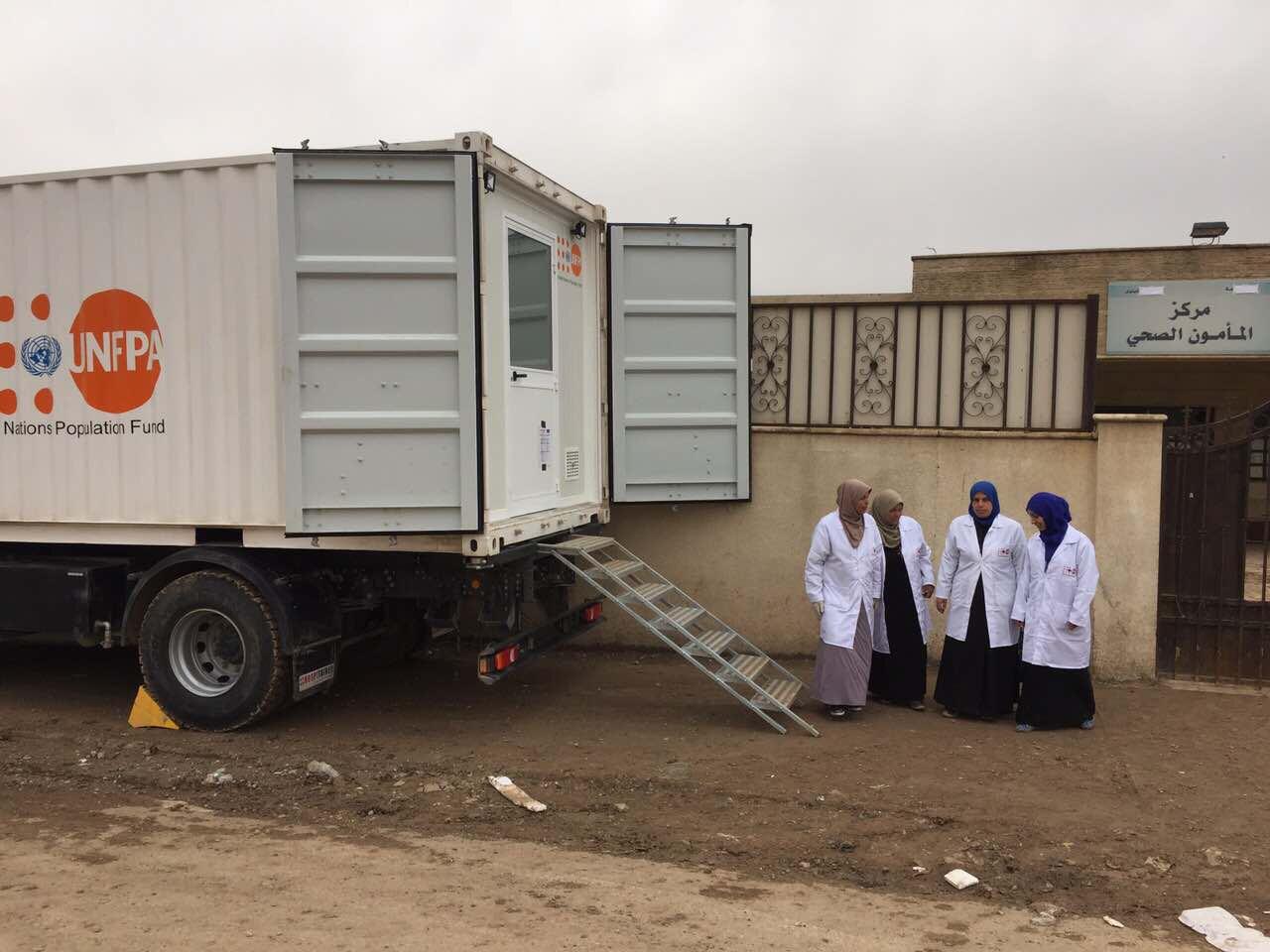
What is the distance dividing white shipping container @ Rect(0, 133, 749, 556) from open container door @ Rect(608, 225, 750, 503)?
59 centimetres

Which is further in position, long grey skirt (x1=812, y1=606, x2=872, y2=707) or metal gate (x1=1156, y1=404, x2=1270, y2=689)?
metal gate (x1=1156, y1=404, x2=1270, y2=689)

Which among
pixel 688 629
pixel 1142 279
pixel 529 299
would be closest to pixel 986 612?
pixel 688 629

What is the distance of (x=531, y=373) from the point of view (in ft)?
20.0

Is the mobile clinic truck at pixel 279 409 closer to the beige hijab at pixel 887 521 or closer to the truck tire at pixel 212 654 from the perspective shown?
the truck tire at pixel 212 654

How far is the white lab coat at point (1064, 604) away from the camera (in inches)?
229

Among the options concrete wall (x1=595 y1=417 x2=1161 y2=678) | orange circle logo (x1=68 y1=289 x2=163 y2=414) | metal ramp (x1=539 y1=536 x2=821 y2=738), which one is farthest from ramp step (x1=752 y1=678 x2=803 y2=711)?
orange circle logo (x1=68 y1=289 x2=163 y2=414)

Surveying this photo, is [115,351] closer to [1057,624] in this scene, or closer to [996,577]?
[996,577]

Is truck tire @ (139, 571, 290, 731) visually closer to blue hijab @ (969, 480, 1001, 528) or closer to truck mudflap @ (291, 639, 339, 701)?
truck mudflap @ (291, 639, 339, 701)

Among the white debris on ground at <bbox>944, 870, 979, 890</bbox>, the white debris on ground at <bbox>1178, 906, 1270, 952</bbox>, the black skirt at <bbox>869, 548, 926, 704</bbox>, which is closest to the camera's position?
the white debris on ground at <bbox>1178, 906, 1270, 952</bbox>

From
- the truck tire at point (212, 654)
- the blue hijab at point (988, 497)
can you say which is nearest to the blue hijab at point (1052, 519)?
the blue hijab at point (988, 497)

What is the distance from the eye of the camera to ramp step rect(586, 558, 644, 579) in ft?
20.0

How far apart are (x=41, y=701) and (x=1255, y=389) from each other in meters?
20.8

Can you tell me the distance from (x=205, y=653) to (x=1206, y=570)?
21.3ft

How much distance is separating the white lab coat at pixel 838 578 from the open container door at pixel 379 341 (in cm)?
208
